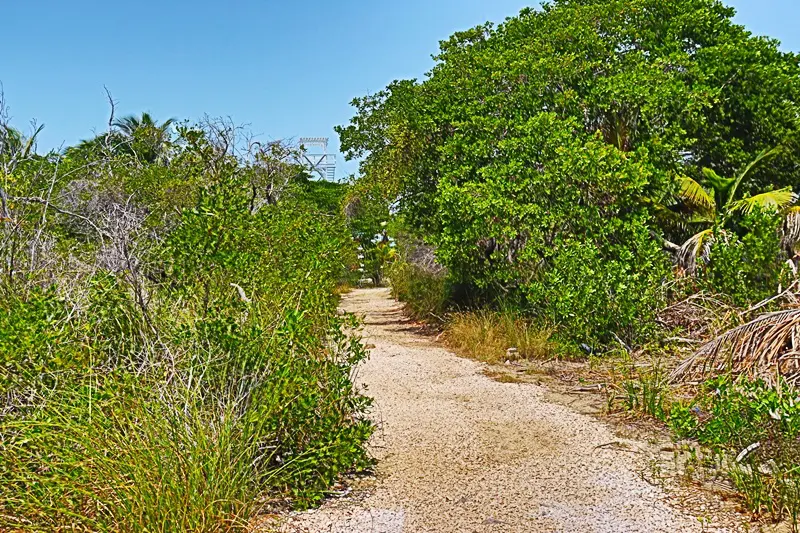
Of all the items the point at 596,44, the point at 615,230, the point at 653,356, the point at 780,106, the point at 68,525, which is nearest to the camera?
the point at 68,525

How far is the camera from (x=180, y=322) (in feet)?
17.4

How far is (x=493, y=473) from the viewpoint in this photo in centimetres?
522

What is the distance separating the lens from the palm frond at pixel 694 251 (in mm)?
11490

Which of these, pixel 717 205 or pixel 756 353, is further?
pixel 717 205

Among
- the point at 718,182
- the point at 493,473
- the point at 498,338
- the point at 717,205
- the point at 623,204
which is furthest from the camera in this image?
the point at 717,205

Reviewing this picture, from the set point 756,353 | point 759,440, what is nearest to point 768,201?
point 756,353

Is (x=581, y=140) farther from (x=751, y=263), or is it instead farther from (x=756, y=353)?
(x=756, y=353)

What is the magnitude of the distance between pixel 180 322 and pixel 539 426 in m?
3.10

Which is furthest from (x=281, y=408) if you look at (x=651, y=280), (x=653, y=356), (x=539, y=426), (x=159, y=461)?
(x=651, y=280)

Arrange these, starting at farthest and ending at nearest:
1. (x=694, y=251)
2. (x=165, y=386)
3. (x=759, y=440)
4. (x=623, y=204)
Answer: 1. (x=694, y=251)
2. (x=623, y=204)
3. (x=759, y=440)
4. (x=165, y=386)

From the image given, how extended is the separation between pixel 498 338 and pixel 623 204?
113 inches

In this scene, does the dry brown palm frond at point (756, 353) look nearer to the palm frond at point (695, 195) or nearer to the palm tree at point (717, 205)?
the palm tree at point (717, 205)

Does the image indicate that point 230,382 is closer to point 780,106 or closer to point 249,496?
point 249,496

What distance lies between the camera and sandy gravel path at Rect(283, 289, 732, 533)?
435 centimetres
